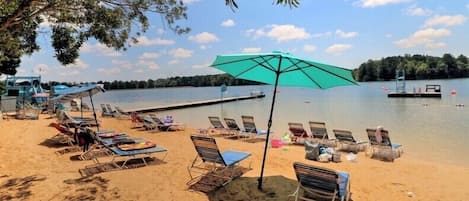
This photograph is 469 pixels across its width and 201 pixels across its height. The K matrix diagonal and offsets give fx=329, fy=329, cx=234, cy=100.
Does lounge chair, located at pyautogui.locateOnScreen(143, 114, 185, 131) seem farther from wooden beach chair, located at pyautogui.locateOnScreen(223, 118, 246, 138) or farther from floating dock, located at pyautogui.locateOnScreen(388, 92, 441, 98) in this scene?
floating dock, located at pyautogui.locateOnScreen(388, 92, 441, 98)

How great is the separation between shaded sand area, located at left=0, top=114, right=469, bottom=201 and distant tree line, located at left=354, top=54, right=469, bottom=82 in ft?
304

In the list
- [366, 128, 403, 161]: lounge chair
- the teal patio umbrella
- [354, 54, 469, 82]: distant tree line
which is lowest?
[366, 128, 403, 161]: lounge chair

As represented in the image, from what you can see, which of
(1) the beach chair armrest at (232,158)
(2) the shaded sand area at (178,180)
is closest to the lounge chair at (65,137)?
(2) the shaded sand area at (178,180)

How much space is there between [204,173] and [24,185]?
2778mm

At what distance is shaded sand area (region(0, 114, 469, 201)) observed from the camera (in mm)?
4711

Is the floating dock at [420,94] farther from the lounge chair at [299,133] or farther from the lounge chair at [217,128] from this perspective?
the lounge chair at [299,133]

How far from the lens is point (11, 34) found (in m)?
6.54

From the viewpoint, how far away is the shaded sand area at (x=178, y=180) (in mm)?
4711

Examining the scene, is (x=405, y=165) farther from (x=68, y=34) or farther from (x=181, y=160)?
(x=68, y=34)

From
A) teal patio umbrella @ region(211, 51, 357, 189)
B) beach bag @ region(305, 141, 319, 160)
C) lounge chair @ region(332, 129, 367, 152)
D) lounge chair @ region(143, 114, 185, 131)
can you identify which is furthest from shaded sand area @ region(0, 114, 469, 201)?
lounge chair @ region(143, 114, 185, 131)

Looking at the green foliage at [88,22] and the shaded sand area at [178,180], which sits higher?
the green foliage at [88,22]

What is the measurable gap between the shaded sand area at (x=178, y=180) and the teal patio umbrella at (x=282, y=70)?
772mm

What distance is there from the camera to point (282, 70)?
531 centimetres

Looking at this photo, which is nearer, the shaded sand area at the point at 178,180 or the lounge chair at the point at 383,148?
the shaded sand area at the point at 178,180
